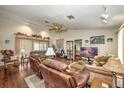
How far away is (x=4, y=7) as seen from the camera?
1.81 m

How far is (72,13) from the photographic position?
6.86ft

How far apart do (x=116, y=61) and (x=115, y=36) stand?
2.30 ft

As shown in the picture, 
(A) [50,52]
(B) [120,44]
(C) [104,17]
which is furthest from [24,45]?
(B) [120,44]

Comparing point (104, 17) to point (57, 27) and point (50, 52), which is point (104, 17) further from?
point (50, 52)

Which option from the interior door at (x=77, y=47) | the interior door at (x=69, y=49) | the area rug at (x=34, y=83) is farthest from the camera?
the area rug at (x=34, y=83)

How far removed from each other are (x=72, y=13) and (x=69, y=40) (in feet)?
2.38

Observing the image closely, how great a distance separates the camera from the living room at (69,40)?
5.86 ft

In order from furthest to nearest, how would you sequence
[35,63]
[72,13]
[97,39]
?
[35,63] < [97,39] < [72,13]

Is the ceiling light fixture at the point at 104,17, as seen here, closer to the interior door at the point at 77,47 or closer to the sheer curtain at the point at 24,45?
the interior door at the point at 77,47

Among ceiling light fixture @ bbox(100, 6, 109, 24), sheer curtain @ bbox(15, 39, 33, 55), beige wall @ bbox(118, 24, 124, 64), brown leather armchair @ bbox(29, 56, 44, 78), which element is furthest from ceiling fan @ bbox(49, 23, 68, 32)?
→ beige wall @ bbox(118, 24, 124, 64)

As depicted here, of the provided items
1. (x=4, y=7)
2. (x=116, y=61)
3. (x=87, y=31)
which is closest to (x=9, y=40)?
(x=4, y=7)

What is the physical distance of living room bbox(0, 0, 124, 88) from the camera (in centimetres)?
179

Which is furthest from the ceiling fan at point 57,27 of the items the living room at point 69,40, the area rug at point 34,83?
the area rug at point 34,83

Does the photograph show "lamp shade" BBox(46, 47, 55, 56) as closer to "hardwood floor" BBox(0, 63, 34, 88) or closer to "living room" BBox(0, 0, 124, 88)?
"living room" BBox(0, 0, 124, 88)
